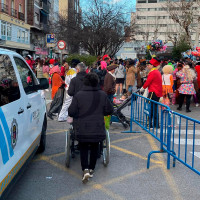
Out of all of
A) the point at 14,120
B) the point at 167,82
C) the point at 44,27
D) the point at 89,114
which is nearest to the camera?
the point at 14,120

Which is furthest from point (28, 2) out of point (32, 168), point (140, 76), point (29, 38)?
point (32, 168)

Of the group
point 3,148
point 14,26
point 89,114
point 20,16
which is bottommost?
point 3,148

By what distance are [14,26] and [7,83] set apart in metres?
37.8

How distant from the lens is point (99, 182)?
4332 millimetres

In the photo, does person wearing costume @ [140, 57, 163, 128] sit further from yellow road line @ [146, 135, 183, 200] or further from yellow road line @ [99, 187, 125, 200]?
yellow road line @ [99, 187, 125, 200]

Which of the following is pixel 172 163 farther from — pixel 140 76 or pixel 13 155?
pixel 140 76

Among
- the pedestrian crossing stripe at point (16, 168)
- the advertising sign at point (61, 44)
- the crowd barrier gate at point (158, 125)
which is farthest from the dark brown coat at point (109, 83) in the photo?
the advertising sign at point (61, 44)

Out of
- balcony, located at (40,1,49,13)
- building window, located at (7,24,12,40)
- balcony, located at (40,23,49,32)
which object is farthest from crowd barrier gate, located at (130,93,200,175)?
balcony, located at (40,1,49,13)

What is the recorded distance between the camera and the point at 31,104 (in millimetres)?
4336

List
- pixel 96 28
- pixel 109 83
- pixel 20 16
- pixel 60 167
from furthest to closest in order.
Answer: pixel 20 16, pixel 96 28, pixel 109 83, pixel 60 167

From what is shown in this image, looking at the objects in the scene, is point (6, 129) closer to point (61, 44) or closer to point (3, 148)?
point (3, 148)

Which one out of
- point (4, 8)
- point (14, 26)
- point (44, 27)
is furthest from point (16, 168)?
point (44, 27)

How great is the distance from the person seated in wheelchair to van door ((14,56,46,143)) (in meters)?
0.57

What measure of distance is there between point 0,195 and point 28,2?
148 feet
